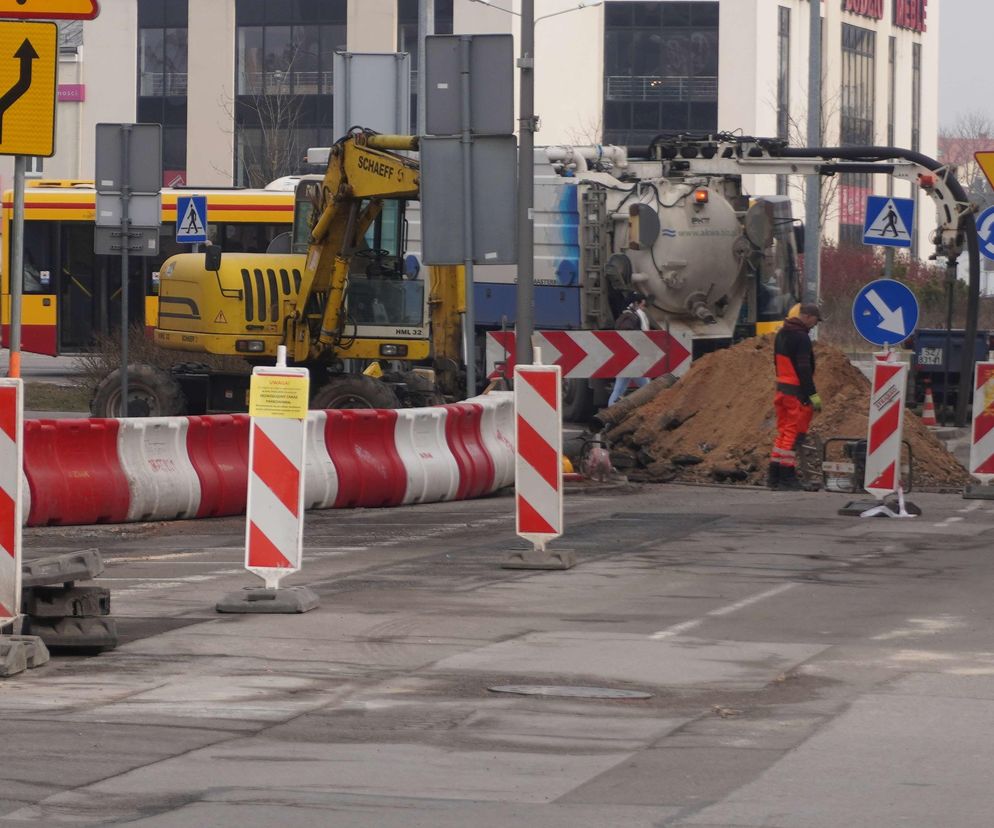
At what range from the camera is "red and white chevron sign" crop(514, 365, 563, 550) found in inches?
545

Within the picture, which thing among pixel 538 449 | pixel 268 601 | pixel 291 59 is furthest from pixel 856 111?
pixel 268 601

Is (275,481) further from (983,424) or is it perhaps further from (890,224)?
(890,224)

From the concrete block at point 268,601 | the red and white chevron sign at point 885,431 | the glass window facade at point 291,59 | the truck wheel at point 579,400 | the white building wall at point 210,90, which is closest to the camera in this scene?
the concrete block at point 268,601

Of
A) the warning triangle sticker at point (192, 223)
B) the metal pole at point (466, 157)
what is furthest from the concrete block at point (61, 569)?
the warning triangle sticker at point (192, 223)

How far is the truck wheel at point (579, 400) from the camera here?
28562 millimetres

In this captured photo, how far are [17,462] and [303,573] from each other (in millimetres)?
3907

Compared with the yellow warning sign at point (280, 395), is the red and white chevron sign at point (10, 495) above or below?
below

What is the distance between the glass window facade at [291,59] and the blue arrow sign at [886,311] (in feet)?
159

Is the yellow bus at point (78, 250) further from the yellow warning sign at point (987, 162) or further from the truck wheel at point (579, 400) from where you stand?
the yellow warning sign at point (987, 162)

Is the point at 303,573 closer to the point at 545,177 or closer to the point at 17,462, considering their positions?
the point at 17,462

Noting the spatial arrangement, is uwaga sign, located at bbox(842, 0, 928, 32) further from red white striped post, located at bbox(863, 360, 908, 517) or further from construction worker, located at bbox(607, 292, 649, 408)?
red white striped post, located at bbox(863, 360, 908, 517)

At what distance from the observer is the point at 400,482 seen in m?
18.5

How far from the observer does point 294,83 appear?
6856 centimetres

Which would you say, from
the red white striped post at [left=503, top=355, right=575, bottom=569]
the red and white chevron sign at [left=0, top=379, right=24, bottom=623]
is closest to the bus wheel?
the red white striped post at [left=503, top=355, right=575, bottom=569]
